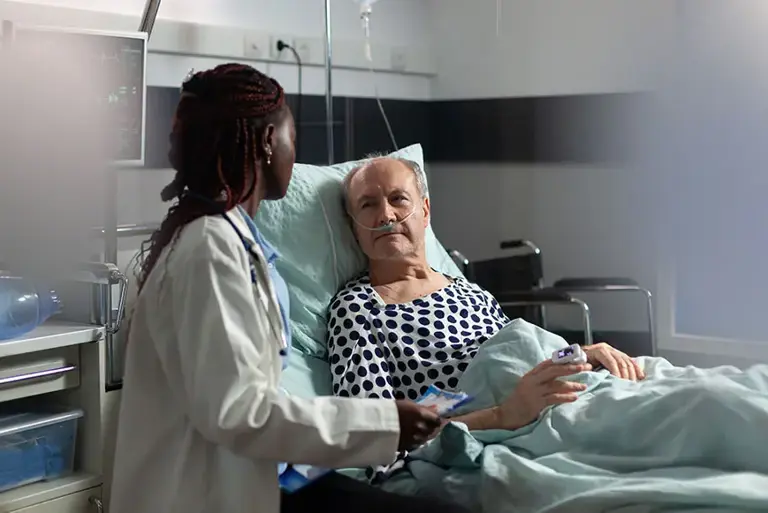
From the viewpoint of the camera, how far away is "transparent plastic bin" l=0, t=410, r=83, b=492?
1.80 m

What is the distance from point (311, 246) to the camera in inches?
83.4

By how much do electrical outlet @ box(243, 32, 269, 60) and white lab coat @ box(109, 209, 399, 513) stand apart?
4.99 ft

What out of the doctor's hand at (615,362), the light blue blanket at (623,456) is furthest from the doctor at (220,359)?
the doctor's hand at (615,362)

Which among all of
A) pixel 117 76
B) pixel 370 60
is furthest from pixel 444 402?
pixel 370 60

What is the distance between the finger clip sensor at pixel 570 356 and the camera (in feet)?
5.54

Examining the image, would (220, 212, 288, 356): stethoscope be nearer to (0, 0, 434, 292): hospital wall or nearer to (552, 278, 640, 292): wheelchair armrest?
(0, 0, 434, 292): hospital wall

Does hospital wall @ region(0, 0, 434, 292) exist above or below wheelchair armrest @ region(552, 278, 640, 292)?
above

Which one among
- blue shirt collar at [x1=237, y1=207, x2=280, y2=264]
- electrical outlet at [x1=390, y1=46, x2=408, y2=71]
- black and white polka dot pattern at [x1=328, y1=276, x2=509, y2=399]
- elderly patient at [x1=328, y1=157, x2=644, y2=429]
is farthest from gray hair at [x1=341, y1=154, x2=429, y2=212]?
electrical outlet at [x1=390, y1=46, x2=408, y2=71]

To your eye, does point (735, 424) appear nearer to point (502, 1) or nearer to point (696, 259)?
point (696, 259)

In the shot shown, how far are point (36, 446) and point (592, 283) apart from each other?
1.92 meters

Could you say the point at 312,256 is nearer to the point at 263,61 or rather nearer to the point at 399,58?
the point at 263,61

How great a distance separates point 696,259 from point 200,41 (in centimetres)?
185

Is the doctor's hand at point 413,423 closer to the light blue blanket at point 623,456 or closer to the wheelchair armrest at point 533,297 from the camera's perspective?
the light blue blanket at point 623,456

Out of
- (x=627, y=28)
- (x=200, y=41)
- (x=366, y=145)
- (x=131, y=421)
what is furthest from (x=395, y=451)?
(x=627, y=28)
